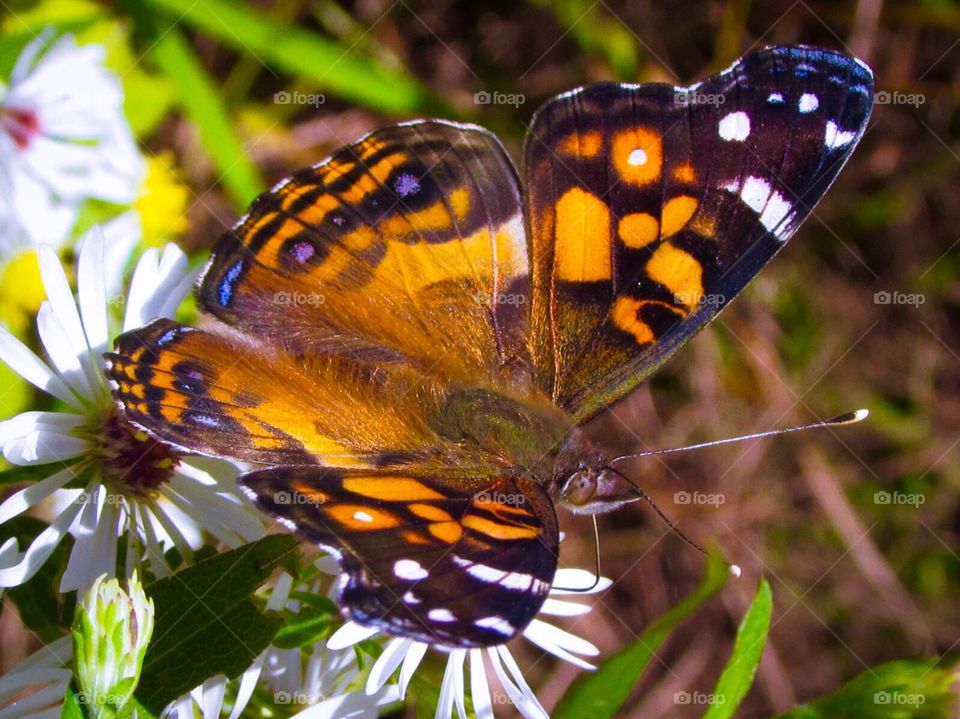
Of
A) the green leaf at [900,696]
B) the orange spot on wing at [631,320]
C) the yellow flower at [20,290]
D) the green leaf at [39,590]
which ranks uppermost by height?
the orange spot on wing at [631,320]

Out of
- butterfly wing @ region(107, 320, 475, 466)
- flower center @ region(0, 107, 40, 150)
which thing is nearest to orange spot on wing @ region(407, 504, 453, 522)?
butterfly wing @ region(107, 320, 475, 466)

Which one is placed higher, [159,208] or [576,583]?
[159,208]

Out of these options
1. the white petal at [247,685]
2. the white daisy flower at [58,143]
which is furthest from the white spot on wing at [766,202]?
the white daisy flower at [58,143]

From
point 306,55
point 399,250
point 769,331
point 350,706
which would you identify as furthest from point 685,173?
point 769,331

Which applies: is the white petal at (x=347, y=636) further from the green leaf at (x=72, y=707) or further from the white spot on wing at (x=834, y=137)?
the white spot on wing at (x=834, y=137)

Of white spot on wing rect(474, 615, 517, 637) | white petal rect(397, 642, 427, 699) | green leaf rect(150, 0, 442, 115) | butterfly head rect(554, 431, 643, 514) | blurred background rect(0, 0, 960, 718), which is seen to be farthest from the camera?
blurred background rect(0, 0, 960, 718)

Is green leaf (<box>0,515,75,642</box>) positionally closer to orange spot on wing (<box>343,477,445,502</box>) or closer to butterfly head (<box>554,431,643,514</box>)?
orange spot on wing (<box>343,477,445,502</box>)

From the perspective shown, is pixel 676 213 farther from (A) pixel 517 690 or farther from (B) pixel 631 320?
(A) pixel 517 690
